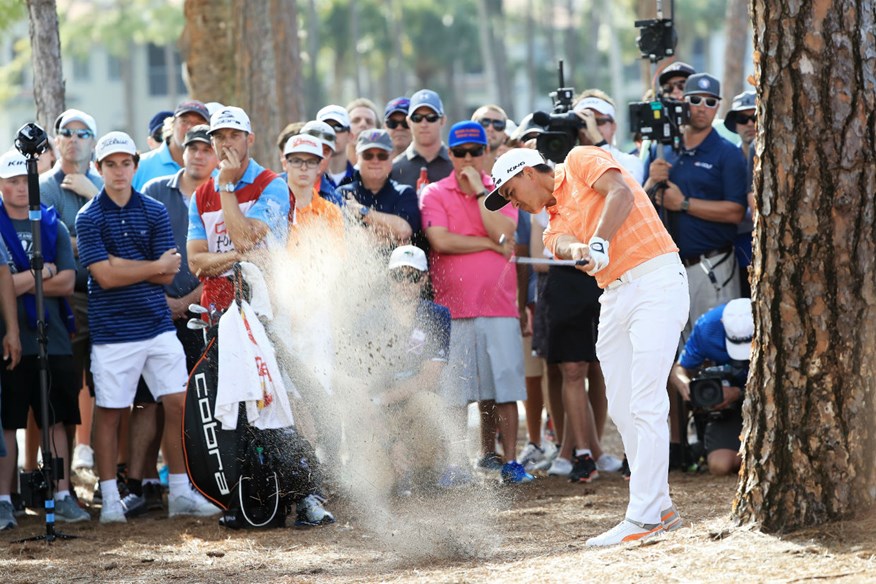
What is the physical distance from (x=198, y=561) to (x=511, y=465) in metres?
2.81

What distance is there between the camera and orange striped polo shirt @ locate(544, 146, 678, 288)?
671cm

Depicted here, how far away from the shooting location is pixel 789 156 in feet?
19.2

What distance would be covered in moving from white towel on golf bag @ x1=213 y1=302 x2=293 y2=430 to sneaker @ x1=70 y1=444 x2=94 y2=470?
342 centimetres

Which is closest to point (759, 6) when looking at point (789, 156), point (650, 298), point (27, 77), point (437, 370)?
point (789, 156)

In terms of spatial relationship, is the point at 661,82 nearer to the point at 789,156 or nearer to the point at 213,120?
the point at 213,120

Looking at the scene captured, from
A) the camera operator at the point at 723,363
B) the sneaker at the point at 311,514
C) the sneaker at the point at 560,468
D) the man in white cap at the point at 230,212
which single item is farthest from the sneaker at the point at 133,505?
the camera operator at the point at 723,363

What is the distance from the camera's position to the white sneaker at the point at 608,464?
984 centimetres

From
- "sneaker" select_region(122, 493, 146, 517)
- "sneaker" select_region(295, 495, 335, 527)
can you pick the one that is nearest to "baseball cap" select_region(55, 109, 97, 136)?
"sneaker" select_region(122, 493, 146, 517)

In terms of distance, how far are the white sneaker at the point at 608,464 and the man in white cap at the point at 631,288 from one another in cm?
295

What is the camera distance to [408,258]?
8648 millimetres

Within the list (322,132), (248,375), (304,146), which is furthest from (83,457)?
(304,146)

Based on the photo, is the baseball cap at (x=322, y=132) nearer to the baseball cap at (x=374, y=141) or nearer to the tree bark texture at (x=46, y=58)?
the baseball cap at (x=374, y=141)

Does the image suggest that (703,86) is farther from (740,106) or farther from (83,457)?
(83,457)

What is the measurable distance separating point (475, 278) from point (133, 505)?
2.70m
